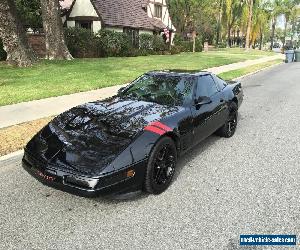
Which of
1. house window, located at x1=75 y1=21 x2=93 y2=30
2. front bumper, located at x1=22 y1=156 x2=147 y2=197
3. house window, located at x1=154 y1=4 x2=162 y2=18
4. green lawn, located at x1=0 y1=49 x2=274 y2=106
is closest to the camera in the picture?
front bumper, located at x1=22 y1=156 x2=147 y2=197

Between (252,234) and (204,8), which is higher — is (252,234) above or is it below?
below

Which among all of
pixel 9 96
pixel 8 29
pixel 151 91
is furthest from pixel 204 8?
pixel 151 91

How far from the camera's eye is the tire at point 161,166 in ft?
14.0

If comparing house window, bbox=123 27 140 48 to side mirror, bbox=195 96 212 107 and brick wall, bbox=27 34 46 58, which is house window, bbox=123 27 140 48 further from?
side mirror, bbox=195 96 212 107

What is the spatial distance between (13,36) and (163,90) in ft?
47.9

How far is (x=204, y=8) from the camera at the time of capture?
180 ft

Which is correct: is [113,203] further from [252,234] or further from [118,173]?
[252,234]

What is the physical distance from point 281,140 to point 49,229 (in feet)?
16.7

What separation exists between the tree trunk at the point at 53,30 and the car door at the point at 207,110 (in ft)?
56.6

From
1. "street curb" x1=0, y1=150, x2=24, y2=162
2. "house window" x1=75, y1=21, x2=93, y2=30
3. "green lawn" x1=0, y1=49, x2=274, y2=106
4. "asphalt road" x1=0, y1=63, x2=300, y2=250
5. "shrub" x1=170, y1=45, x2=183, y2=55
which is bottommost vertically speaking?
"asphalt road" x1=0, y1=63, x2=300, y2=250

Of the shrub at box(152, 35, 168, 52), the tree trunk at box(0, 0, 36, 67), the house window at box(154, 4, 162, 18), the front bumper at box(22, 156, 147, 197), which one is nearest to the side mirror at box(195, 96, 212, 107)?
the front bumper at box(22, 156, 147, 197)

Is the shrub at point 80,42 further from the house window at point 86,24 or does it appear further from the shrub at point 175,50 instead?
the shrub at point 175,50

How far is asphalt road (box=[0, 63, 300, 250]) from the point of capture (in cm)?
354

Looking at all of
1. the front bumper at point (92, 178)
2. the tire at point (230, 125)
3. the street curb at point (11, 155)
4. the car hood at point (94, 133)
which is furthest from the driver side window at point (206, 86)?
the street curb at point (11, 155)
